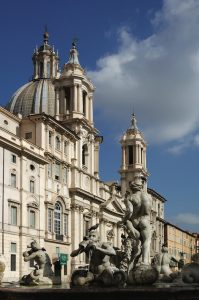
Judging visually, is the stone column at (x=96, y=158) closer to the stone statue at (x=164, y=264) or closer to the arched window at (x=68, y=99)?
the arched window at (x=68, y=99)

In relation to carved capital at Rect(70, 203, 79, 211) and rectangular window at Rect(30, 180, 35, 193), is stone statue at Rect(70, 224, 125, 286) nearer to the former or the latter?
rectangular window at Rect(30, 180, 35, 193)

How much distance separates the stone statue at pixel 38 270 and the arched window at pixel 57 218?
40.6 m

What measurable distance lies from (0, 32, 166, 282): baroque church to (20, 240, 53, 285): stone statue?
85.8 ft

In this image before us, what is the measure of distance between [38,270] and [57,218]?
41968mm

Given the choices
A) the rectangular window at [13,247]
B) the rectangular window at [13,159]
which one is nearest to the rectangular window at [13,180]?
the rectangular window at [13,159]

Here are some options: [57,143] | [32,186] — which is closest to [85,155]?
[57,143]

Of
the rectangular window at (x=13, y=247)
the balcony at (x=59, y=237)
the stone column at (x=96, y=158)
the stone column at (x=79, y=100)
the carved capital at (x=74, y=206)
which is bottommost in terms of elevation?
the rectangular window at (x=13, y=247)

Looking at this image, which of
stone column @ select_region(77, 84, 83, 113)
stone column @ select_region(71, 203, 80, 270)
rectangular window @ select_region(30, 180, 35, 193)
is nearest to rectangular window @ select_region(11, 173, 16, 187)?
rectangular window @ select_region(30, 180, 35, 193)

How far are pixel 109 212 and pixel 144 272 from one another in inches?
2339

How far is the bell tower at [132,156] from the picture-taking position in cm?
8950

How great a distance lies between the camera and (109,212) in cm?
7212

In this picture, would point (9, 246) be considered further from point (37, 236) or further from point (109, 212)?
point (109, 212)

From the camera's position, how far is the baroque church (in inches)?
1860

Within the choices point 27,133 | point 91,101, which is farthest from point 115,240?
point 27,133
